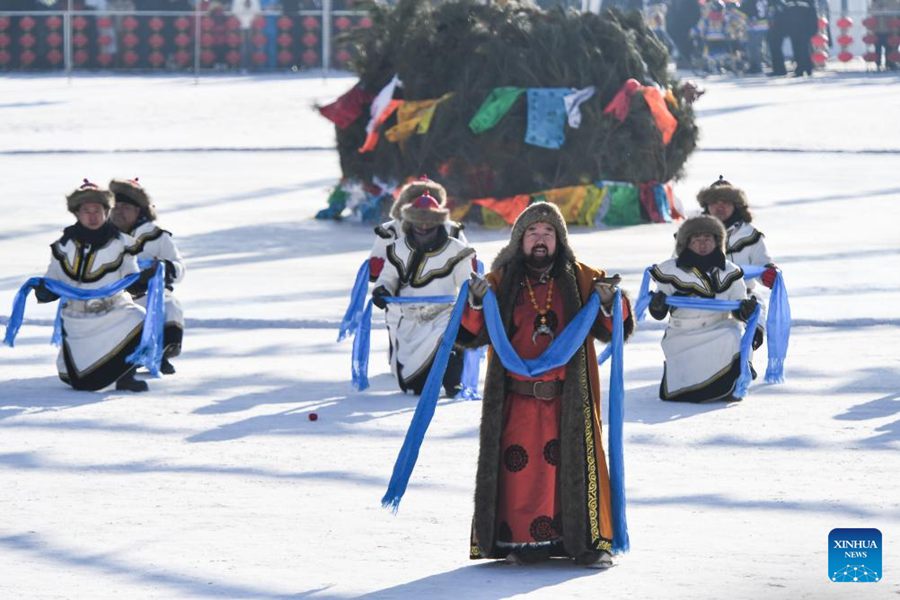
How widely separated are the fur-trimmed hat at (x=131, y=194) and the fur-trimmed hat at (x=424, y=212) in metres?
1.78

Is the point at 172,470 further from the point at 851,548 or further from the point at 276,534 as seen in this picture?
the point at 851,548

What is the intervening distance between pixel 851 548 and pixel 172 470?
358 centimetres

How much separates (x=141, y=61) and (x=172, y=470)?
34391 millimetres

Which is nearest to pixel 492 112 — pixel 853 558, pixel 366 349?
pixel 366 349

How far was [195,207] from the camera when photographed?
22.8 metres

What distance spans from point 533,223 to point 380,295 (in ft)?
14.2

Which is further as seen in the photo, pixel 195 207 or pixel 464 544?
pixel 195 207

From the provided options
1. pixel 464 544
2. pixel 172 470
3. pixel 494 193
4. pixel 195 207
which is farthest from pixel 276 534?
pixel 195 207

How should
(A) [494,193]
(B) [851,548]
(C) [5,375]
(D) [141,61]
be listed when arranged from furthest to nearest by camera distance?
1. (D) [141,61]
2. (A) [494,193]
3. (C) [5,375]
4. (B) [851,548]

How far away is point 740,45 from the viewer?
4362 cm

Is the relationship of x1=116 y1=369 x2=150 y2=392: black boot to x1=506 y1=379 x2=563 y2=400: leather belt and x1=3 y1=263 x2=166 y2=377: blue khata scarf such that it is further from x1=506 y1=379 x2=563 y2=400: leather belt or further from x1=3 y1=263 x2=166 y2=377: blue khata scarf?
x1=506 y1=379 x2=563 y2=400: leather belt

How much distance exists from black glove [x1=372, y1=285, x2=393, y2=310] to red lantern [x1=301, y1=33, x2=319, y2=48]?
3153cm

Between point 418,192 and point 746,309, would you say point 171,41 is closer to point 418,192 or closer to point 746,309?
point 418,192

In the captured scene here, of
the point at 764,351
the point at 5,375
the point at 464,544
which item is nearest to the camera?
the point at 464,544
